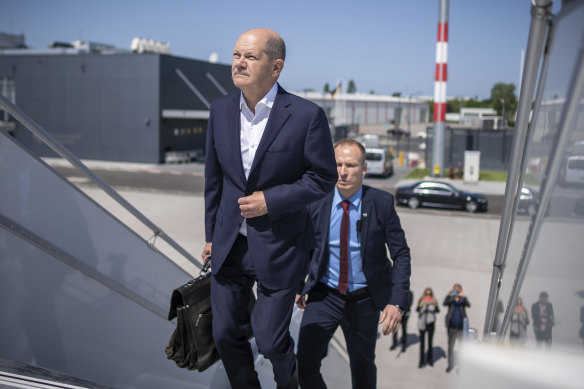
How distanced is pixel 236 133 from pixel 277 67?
0.34 metres

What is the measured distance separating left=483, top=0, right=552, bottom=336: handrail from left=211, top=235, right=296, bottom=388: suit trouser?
0.88 meters

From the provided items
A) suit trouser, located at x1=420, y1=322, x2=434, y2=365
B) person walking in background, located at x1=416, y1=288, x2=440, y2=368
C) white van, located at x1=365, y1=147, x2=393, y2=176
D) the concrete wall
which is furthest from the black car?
the concrete wall

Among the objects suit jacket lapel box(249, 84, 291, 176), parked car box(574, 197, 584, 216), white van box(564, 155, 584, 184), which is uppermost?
suit jacket lapel box(249, 84, 291, 176)

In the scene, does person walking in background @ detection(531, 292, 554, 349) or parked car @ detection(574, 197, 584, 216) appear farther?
person walking in background @ detection(531, 292, 554, 349)

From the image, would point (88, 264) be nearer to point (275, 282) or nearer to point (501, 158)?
point (275, 282)

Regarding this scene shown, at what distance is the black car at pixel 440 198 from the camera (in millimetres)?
22453

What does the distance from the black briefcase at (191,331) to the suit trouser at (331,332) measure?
0.67 metres

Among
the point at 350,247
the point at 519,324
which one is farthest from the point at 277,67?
the point at 519,324

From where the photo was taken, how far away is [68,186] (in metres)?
3.00

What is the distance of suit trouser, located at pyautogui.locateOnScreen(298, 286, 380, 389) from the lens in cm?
325

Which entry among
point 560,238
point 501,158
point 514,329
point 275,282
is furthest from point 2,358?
point 501,158

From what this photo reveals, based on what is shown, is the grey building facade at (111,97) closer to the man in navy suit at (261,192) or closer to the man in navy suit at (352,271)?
the man in navy suit at (352,271)

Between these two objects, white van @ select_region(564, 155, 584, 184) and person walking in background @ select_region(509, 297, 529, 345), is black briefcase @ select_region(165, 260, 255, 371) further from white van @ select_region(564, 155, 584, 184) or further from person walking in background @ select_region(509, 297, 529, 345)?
white van @ select_region(564, 155, 584, 184)

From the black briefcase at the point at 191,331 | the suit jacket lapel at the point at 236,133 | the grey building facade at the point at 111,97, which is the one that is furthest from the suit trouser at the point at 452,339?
the grey building facade at the point at 111,97
